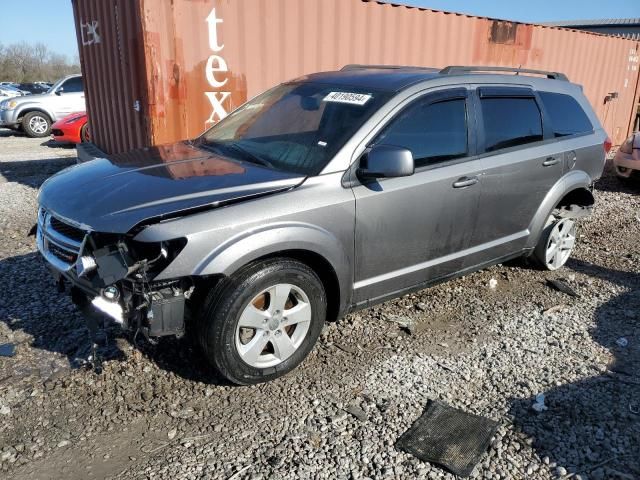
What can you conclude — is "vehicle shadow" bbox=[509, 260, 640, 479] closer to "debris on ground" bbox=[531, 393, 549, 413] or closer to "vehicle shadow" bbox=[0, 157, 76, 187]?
"debris on ground" bbox=[531, 393, 549, 413]

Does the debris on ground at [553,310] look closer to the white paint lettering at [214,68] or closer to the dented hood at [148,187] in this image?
the dented hood at [148,187]

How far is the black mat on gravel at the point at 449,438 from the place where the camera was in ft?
8.55

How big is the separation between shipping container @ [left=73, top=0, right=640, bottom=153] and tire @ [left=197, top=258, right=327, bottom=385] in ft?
11.5

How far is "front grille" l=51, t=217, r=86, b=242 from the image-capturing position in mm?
2820

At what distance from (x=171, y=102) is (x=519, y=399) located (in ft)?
15.1

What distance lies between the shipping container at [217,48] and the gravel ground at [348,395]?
8.18 ft

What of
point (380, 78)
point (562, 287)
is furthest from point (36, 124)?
point (562, 287)

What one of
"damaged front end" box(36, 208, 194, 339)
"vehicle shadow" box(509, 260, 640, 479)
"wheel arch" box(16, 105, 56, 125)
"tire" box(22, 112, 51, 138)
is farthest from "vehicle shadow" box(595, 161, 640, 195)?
"tire" box(22, 112, 51, 138)

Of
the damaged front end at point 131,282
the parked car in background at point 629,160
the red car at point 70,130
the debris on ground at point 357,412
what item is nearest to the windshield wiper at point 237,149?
the damaged front end at point 131,282

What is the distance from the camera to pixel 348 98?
3521 mm

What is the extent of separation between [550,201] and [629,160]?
4777 mm

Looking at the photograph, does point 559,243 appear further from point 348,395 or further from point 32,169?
point 32,169

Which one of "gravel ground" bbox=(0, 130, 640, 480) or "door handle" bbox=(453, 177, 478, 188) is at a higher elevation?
"door handle" bbox=(453, 177, 478, 188)

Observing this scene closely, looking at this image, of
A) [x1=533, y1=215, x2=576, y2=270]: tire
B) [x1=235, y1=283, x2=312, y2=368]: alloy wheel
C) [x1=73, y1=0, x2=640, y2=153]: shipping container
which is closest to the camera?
[x1=235, y1=283, x2=312, y2=368]: alloy wheel
